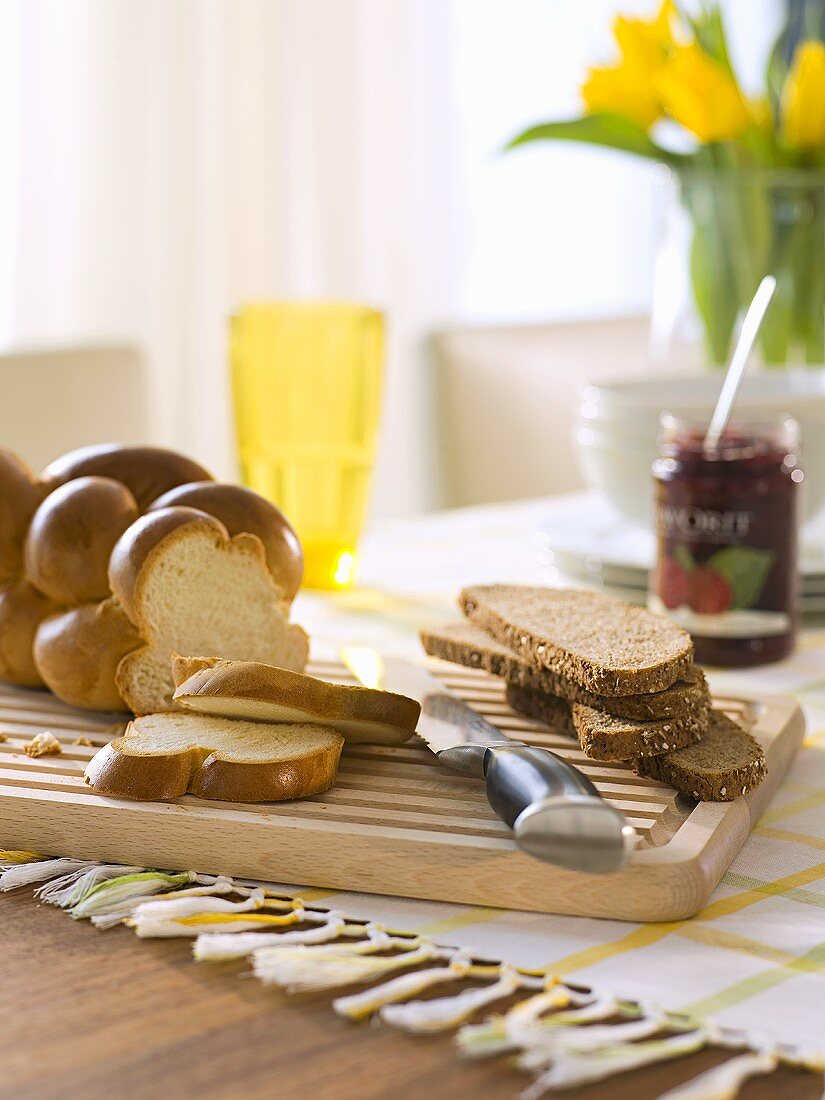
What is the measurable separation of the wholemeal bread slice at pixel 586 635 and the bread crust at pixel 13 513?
0.33m

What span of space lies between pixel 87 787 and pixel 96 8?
7.88ft

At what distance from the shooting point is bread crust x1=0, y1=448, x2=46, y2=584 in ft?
3.34

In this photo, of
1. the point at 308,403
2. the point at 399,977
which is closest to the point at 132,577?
the point at 399,977

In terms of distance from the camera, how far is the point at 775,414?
51.6 inches

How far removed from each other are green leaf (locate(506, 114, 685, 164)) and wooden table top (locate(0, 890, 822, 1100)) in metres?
1.19

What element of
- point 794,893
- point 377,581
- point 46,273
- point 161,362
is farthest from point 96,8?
point 794,893

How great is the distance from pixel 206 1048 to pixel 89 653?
1.37 ft

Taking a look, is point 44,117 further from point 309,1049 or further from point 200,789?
point 309,1049

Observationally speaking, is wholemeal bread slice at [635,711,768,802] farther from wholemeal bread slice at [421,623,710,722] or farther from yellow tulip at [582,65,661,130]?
yellow tulip at [582,65,661,130]

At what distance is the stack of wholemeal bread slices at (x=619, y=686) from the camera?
31.0 inches

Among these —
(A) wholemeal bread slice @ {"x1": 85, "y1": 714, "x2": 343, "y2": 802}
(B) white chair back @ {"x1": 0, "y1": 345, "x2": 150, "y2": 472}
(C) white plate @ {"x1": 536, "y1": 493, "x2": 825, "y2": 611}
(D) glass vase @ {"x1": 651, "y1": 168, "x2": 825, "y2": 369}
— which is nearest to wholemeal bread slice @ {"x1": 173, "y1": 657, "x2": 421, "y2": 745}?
(A) wholemeal bread slice @ {"x1": 85, "y1": 714, "x2": 343, "y2": 802}

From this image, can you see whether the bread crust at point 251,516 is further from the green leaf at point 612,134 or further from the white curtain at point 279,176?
the white curtain at point 279,176

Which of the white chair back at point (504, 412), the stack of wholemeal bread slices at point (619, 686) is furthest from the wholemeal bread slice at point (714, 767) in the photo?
the white chair back at point (504, 412)

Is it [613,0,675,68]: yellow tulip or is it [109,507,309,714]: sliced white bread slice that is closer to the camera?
[109,507,309,714]: sliced white bread slice
